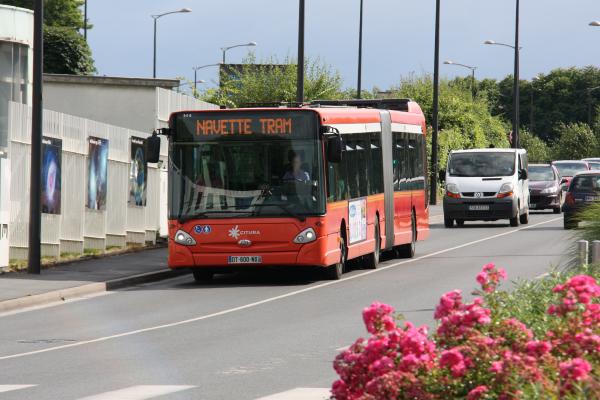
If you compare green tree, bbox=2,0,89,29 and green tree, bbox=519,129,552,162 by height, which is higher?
green tree, bbox=2,0,89,29

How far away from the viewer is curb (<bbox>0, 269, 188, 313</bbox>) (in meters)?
19.7

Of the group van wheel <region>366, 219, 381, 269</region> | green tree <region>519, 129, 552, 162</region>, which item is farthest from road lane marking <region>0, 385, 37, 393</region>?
green tree <region>519, 129, 552, 162</region>

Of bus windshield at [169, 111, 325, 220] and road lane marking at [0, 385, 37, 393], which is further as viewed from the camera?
bus windshield at [169, 111, 325, 220]

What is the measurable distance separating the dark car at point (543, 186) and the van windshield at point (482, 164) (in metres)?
8.03

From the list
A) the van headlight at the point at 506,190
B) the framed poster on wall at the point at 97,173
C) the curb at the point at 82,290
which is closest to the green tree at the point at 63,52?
the van headlight at the point at 506,190

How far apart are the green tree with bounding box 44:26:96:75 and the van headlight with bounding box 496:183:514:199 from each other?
89.8 feet

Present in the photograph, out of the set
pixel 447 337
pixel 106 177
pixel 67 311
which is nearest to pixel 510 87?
pixel 106 177

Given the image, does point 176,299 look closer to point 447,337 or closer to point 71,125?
point 71,125

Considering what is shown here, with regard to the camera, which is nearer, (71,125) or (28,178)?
(28,178)

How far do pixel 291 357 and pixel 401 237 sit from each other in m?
15.2

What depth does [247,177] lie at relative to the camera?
2258cm

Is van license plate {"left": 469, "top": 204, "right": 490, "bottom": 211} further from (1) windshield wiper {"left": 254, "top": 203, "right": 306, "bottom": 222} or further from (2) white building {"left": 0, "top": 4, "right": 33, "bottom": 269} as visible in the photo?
(1) windshield wiper {"left": 254, "top": 203, "right": 306, "bottom": 222}

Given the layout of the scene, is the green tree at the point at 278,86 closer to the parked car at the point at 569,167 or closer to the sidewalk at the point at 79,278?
the parked car at the point at 569,167

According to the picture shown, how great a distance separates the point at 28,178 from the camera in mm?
25828
